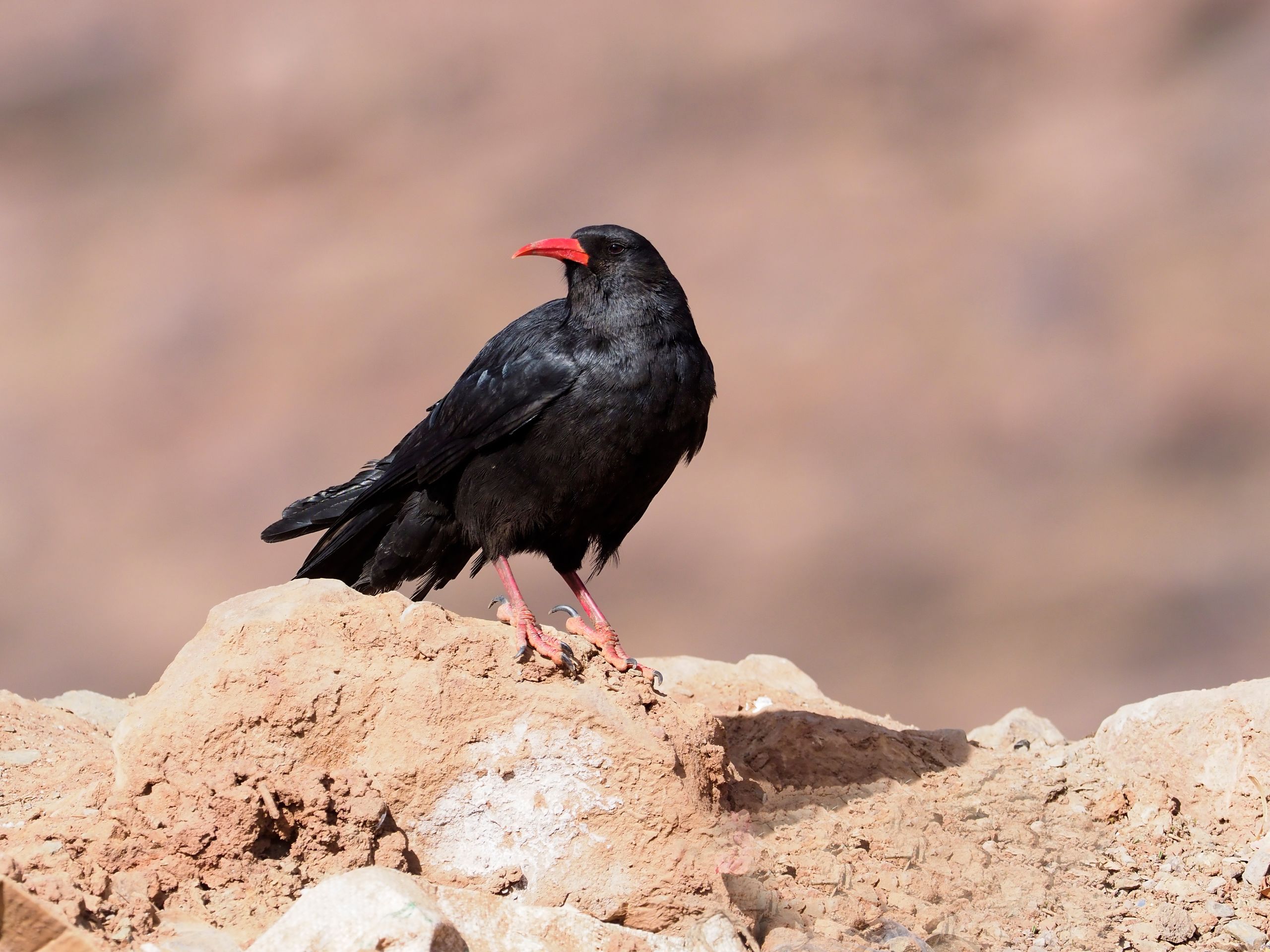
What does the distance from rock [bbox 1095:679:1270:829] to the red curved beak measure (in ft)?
9.94

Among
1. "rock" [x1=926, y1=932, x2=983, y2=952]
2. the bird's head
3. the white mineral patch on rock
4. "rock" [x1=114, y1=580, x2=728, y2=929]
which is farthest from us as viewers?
the bird's head

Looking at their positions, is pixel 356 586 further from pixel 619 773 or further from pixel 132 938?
pixel 132 938

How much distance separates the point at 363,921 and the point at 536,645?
1590mm

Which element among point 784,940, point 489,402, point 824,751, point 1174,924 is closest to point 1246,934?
point 1174,924

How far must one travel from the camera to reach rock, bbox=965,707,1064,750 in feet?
20.1

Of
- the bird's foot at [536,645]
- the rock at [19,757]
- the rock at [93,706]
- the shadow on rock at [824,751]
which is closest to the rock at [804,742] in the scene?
the shadow on rock at [824,751]

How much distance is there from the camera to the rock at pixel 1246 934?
4.03m

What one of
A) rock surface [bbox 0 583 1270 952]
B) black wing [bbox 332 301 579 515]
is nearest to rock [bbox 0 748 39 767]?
rock surface [bbox 0 583 1270 952]

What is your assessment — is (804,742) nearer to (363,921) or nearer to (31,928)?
(363,921)

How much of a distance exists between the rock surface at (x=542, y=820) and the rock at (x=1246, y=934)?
0.01m

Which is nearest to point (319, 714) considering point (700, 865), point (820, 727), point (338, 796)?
point (338, 796)

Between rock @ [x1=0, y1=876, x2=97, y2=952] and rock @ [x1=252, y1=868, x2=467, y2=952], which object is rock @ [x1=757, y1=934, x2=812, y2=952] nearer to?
rock @ [x1=252, y1=868, x2=467, y2=952]

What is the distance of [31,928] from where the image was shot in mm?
2812

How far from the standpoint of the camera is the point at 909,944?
12.6 ft
